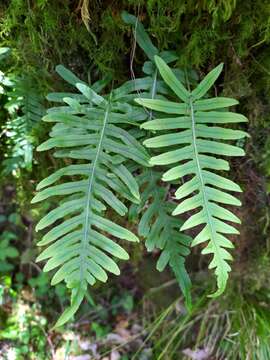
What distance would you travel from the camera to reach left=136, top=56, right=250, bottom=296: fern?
126 centimetres

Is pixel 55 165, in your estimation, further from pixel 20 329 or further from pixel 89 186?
A: pixel 20 329

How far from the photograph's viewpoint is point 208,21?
4.46ft

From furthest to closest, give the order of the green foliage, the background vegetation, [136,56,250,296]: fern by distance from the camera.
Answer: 1. the green foliage
2. the background vegetation
3. [136,56,250,296]: fern

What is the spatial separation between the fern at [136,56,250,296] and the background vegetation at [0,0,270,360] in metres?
0.20

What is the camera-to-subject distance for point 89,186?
4.43ft

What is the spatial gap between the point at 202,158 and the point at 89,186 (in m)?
0.38

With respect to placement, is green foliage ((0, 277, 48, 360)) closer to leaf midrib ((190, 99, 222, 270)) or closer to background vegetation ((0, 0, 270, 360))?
background vegetation ((0, 0, 270, 360))

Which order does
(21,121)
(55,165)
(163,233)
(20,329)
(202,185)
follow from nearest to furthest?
(202,185), (163,233), (21,121), (55,165), (20,329)

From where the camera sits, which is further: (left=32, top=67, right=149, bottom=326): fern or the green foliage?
the green foliage

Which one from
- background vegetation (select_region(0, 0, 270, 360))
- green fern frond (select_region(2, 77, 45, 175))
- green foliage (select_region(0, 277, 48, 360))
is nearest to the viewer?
background vegetation (select_region(0, 0, 270, 360))

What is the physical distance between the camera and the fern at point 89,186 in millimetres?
1300

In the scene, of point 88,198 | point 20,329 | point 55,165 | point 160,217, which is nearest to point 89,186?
point 88,198

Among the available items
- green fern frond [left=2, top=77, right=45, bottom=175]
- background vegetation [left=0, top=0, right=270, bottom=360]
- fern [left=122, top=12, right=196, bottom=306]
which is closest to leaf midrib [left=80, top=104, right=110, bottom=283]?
fern [left=122, top=12, right=196, bottom=306]

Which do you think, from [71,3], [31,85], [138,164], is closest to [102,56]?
[71,3]
